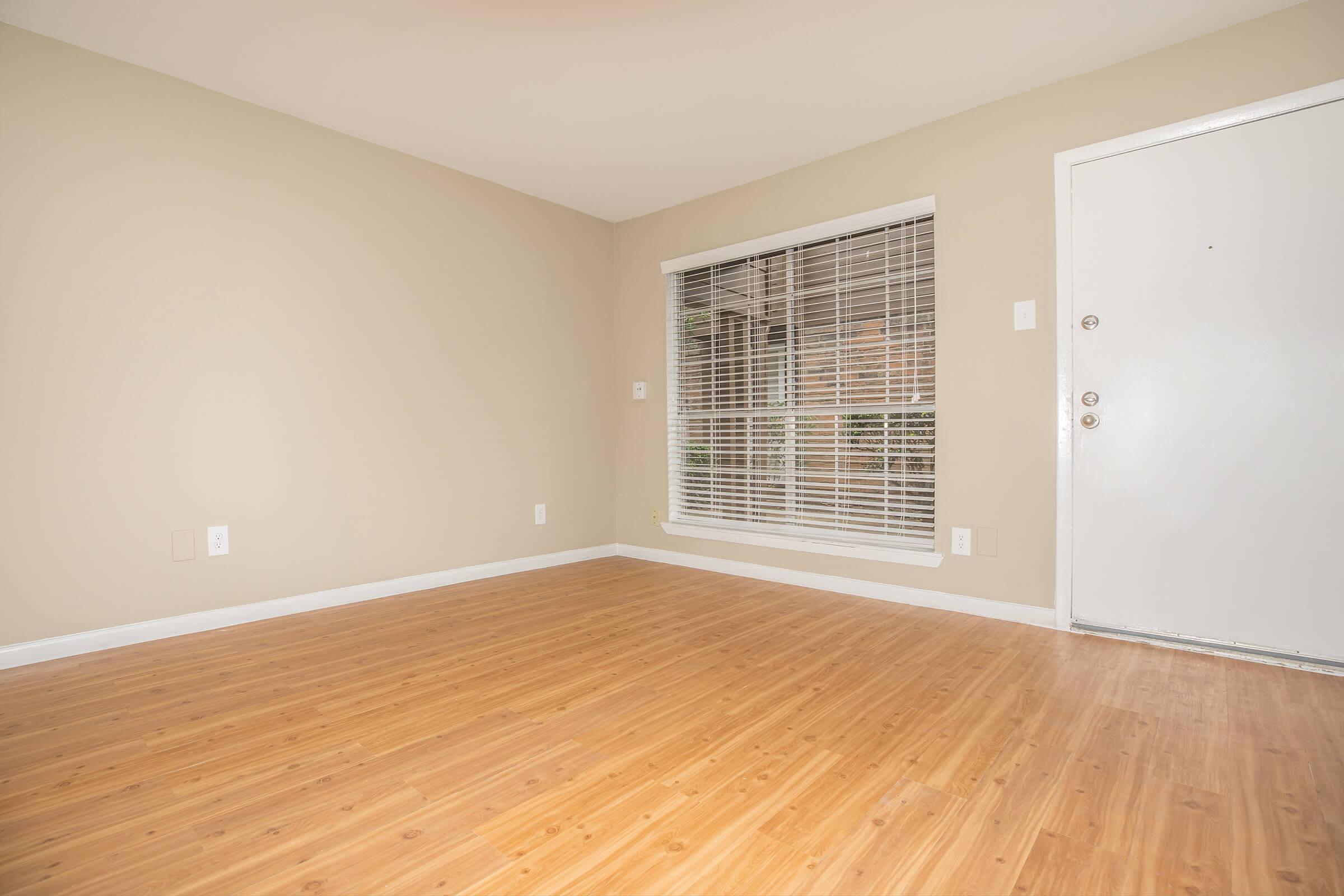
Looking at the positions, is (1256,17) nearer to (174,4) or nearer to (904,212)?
(904,212)

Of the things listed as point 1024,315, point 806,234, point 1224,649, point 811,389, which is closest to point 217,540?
point 811,389

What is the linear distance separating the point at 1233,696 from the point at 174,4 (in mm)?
4453

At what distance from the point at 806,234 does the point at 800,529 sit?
1.75 metres

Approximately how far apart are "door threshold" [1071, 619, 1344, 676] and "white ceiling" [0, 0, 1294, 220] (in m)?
2.43

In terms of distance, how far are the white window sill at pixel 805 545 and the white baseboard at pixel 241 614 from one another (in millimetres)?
977

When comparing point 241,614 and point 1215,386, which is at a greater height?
point 1215,386

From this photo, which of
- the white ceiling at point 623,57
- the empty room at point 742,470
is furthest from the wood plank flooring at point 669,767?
the white ceiling at point 623,57

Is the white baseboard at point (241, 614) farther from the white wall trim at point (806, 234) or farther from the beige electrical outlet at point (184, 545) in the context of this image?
the white wall trim at point (806, 234)

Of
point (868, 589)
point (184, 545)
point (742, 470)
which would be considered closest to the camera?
point (184, 545)

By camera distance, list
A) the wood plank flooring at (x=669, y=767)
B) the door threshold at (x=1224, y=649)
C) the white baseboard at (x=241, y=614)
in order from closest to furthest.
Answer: the wood plank flooring at (x=669, y=767) → the door threshold at (x=1224, y=649) → the white baseboard at (x=241, y=614)

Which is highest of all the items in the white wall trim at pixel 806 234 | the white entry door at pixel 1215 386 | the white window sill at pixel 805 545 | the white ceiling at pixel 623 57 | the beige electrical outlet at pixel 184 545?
the white ceiling at pixel 623 57

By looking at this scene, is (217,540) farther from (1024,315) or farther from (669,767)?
(1024,315)

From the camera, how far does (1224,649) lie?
2.49 meters

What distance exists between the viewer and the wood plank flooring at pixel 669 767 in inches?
50.0
